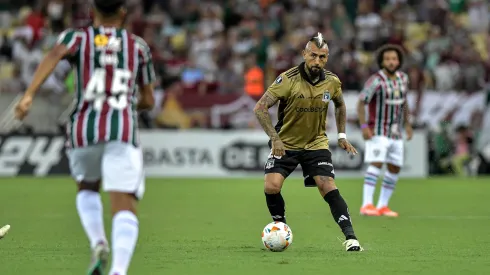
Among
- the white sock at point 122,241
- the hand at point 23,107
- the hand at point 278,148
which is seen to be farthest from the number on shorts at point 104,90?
the hand at point 278,148

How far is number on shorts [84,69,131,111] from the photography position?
282 inches

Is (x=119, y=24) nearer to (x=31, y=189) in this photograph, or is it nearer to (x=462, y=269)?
(x=462, y=269)

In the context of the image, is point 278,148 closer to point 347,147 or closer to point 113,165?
point 347,147

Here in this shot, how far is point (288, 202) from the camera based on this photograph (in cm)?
1719

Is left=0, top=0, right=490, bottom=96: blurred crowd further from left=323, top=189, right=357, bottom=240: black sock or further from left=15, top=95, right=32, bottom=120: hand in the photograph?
left=15, top=95, right=32, bottom=120: hand

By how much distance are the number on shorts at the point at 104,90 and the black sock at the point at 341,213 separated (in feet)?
12.2

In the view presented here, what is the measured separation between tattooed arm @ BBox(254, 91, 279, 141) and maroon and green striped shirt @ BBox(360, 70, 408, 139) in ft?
15.0

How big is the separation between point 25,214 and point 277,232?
18.6 feet

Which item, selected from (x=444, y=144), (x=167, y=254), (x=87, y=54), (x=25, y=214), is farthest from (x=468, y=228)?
(x=444, y=144)

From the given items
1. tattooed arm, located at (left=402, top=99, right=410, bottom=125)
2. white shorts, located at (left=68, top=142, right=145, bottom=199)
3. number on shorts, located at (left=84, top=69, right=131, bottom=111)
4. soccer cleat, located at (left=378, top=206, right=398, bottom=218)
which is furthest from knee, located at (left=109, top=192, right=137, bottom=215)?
tattooed arm, located at (left=402, top=99, right=410, bottom=125)

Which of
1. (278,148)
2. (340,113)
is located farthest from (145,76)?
(340,113)

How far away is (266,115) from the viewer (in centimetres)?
1045

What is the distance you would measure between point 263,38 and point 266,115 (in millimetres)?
17545

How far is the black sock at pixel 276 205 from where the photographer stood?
10688 millimetres
